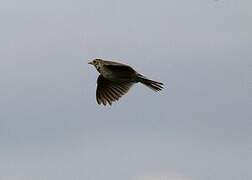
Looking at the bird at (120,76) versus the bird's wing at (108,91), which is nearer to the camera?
the bird at (120,76)

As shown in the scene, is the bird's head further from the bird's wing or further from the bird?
the bird's wing

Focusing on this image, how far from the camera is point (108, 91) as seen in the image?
756 inches

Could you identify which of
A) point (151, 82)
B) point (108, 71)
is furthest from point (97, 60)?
point (151, 82)

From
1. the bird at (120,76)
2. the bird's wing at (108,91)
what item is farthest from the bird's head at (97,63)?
the bird's wing at (108,91)

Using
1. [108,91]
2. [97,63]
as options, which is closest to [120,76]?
[97,63]

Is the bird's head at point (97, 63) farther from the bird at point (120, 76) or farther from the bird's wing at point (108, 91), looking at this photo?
the bird's wing at point (108, 91)

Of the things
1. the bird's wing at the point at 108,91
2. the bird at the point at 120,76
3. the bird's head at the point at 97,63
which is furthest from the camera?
the bird's wing at the point at 108,91

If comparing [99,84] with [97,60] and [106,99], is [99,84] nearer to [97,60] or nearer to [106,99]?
[106,99]

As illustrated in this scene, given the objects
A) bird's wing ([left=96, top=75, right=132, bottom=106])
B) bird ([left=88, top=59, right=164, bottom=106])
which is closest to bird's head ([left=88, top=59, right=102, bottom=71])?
bird ([left=88, top=59, right=164, bottom=106])

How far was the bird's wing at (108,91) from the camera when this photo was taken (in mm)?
18905

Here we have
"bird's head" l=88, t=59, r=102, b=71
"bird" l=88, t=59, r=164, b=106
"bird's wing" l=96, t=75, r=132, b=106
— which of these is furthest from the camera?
"bird's wing" l=96, t=75, r=132, b=106

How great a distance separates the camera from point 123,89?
739 inches

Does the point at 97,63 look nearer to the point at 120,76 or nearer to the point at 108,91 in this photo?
the point at 120,76

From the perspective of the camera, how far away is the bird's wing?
1890cm
